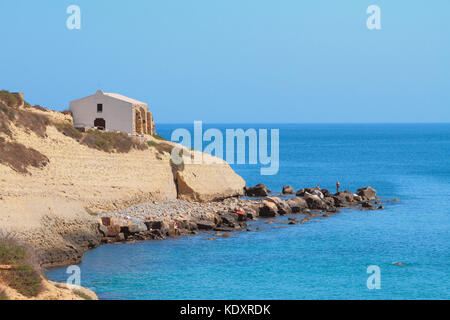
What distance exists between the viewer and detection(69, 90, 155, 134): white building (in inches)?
2181

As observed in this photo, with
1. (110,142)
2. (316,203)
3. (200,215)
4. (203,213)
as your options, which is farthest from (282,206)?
(110,142)

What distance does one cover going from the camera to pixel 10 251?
21.3 m

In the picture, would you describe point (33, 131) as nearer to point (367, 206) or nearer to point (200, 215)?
point (200, 215)

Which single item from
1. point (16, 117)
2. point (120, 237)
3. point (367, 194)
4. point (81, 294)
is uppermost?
point (16, 117)

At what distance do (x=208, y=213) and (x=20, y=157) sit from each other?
12681 mm

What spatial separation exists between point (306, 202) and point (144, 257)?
20300mm

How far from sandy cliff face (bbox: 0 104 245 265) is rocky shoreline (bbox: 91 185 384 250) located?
1203 mm

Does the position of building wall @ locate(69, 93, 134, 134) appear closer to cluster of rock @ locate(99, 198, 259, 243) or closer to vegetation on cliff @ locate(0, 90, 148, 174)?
vegetation on cliff @ locate(0, 90, 148, 174)

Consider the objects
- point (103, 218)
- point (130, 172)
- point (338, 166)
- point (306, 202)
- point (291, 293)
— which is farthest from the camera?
point (338, 166)

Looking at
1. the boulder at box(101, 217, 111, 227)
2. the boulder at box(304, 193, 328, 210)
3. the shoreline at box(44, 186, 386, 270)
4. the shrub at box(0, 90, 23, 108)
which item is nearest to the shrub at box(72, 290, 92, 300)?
the shoreline at box(44, 186, 386, 270)

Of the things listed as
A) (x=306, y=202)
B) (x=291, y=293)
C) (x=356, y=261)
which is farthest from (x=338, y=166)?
(x=291, y=293)

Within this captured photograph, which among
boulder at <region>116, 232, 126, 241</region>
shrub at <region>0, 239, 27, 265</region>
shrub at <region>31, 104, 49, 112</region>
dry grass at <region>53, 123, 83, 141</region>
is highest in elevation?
shrub at <region>31, 104, 49, 112</region>

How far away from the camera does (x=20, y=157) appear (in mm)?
39094

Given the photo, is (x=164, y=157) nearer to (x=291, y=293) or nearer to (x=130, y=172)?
(x=130, y=172)
